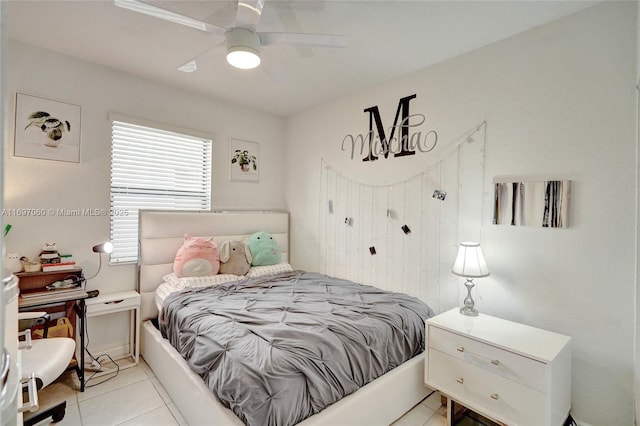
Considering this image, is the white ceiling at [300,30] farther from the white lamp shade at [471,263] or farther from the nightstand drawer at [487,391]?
the nightstand drawer at [487,391]

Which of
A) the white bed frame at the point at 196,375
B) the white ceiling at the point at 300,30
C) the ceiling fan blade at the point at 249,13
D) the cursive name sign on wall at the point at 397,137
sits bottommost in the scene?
the white bed frame at the point at 196,375

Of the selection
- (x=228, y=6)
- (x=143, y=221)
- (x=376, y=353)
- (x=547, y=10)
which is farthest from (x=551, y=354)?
(x=143, y=221)

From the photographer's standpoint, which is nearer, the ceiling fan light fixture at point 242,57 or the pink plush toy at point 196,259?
the ceiling fan light fixture at point 242,57

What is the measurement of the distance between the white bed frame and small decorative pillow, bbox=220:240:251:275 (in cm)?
26

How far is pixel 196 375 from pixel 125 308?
1.26m

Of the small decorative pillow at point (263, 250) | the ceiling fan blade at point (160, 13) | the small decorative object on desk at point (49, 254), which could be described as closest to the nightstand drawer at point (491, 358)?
the small decorative pillow at point (263, 250)

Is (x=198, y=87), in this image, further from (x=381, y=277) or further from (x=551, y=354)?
(x=551, y=354)

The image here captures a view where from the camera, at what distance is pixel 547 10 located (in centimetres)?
187

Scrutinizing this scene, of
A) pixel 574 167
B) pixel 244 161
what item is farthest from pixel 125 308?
pixel 574 167

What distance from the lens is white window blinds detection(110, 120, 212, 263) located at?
280 centimetres

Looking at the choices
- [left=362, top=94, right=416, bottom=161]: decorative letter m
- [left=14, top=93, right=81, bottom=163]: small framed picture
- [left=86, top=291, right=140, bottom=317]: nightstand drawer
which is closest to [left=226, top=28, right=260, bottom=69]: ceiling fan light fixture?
[left=362, top=94, right=416, bottom=161]: decorative letter m

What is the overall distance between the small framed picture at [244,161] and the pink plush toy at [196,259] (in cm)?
100

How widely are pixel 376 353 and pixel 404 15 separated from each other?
7.03ft

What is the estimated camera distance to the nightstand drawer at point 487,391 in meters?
1.55
